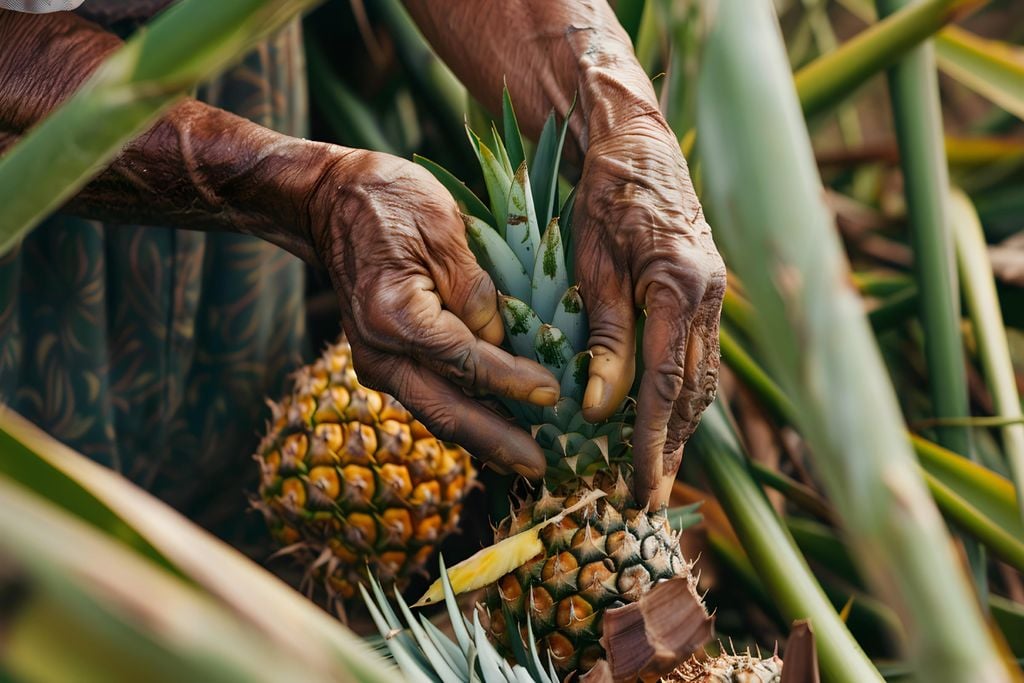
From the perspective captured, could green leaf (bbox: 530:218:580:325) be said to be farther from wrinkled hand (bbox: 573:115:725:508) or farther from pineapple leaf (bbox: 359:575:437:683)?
pineapple leaf (bbox: 359:575:437:683)

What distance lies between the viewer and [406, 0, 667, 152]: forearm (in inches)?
25.8

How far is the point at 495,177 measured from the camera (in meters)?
0.60

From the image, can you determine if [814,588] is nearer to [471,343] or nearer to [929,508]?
[471,343]

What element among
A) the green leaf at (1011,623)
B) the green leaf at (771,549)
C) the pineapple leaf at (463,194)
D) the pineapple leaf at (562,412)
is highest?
the pineapple leaf at (463,194)

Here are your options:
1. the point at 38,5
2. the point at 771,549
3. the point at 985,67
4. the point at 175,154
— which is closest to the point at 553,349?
the point at 771,549

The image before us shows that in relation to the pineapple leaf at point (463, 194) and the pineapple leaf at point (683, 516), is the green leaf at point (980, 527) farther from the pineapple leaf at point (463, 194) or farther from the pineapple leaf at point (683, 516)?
the pineapple leaf at point (463, 194)

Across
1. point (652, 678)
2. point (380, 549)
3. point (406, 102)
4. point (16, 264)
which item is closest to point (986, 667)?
point (652, 678)

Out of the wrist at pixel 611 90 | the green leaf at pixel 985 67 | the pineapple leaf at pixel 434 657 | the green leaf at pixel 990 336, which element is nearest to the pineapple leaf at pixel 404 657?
the pineapple leaf at pixel 434 657

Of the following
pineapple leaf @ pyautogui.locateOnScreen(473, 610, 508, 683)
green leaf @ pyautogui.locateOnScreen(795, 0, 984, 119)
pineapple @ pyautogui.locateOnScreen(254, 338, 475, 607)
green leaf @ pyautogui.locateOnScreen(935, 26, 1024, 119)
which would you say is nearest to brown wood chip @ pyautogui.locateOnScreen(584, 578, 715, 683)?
pineapple leaf @ pyautogui.locateOnScreen(473, 610, 508, 683)

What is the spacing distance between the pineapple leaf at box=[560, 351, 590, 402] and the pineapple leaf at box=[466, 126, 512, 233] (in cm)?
11

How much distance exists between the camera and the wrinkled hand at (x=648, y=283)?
55cm

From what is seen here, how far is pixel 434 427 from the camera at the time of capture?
0.61 m

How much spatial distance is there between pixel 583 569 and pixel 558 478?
0.07 metres

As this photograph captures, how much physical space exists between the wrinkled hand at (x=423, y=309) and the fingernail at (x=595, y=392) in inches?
0.9
